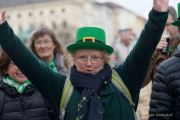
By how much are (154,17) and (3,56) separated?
5.90 feet

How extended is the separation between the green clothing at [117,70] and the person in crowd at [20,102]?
884 mm

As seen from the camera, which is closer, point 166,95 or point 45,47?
point 166,95

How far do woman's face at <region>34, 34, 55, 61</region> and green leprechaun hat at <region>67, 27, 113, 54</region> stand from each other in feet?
5.00

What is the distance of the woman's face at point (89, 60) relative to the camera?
3.63m

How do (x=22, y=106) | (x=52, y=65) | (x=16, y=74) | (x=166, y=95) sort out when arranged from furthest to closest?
(x=52, y=65) < (x=16, y=74) < (x=22, y=106) < (x=166, y=95)

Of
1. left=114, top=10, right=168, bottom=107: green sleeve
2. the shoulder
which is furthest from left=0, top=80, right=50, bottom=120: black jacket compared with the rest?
the shoulder

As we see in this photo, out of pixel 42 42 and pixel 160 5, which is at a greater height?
pixel 160 5

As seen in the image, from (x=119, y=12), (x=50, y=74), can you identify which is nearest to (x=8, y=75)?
(x=50, y=74)

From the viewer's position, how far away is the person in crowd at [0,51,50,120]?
4574 mm

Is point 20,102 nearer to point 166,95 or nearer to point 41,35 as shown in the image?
point 41,35

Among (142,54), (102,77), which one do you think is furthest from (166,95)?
(102,77)

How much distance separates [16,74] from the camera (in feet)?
15.9

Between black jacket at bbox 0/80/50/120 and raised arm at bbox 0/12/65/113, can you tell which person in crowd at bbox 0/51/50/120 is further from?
raised arm at bbox 0/12/65/113

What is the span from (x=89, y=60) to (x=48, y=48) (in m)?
1.73
